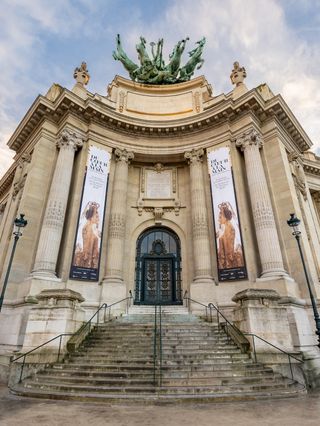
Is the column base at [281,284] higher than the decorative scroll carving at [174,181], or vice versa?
the decorative scroll carving at [174,181]

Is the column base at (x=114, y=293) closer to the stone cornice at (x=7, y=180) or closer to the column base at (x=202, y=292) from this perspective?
the column base at (x=202, y=292)

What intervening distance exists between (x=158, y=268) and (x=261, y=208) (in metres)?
7.12

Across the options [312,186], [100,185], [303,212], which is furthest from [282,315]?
[312,186]

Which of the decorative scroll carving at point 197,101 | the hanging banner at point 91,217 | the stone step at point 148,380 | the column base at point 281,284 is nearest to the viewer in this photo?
the stone step at point 148,380

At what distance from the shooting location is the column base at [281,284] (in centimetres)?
1215

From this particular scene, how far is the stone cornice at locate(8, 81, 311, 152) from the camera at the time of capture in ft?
54.6

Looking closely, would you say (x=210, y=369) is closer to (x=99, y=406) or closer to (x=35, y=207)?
(x=99, y=406)

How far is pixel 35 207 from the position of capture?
1502cm

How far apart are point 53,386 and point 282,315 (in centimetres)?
755

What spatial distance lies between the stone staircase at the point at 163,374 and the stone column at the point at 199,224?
479 centimetres

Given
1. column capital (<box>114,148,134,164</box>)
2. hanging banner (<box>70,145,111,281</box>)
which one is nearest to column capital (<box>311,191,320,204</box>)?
column capital (<box>114,148,134,164</box>)

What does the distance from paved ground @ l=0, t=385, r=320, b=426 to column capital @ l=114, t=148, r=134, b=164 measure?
45.8 ft

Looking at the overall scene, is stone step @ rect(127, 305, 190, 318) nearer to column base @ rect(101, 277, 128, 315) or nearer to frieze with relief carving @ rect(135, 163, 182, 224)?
column base @ rect(101, 277, 128, 315)

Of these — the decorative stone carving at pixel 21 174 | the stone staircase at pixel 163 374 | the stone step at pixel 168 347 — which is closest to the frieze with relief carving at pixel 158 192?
the decorative stone carving at pixel 21 174
